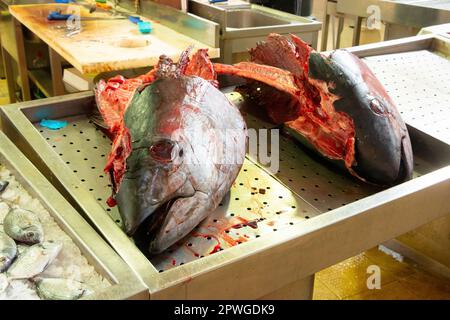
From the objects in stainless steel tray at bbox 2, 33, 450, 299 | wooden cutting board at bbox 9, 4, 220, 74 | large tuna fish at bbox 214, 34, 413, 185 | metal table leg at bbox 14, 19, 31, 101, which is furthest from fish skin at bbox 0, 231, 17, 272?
metal table leg at bbox 14, 19, 31, 101

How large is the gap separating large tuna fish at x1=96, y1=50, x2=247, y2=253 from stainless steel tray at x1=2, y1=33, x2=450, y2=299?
0.07 m

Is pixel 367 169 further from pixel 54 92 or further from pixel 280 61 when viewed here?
pixel 54 92

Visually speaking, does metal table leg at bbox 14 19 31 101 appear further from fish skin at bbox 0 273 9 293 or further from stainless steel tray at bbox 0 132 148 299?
fish skin at bbox 0 273 9 293

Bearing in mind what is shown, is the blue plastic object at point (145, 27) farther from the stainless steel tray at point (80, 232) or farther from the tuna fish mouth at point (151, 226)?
the tuna fish mouth at point (151, 226)

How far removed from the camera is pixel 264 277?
41.3 inches

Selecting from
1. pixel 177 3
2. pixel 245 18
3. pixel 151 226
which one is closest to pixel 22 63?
pixel 177 3

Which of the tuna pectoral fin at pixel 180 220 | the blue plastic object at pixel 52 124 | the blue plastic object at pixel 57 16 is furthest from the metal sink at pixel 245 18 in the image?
the tuna pectoral fin at pixel 180 220

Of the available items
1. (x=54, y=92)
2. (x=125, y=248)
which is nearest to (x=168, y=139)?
(x=125, y=248)

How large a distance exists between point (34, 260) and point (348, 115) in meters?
0.85

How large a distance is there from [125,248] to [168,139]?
260 mm

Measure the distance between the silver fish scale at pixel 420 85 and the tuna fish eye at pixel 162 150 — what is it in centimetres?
91

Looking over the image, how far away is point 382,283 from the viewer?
8.26 ft
